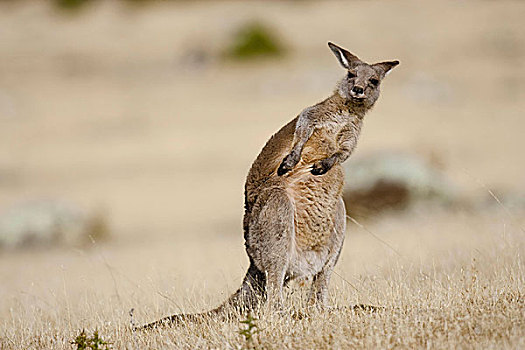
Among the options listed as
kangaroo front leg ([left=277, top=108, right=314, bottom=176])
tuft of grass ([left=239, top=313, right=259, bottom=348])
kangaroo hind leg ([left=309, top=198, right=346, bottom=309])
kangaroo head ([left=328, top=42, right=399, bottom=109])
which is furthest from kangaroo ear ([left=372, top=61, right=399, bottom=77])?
tuft of grass ([left=239, top=313, right=259, bottom=348])

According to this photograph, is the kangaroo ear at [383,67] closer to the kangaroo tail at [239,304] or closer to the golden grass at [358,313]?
the golden grass at [358,313]

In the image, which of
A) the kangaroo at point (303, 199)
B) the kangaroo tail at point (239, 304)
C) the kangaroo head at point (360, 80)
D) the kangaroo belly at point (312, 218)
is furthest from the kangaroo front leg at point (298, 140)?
the kangaroo tail at point (239, 304)

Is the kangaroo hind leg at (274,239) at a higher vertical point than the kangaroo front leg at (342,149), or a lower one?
lower

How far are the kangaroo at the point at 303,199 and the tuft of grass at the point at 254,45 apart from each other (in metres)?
35.8

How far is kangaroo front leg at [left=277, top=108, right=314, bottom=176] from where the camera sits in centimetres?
617

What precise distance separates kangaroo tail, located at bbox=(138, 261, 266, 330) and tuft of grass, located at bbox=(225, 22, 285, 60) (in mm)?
36262

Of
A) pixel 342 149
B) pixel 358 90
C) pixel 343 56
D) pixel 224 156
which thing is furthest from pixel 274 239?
pixel 224 156

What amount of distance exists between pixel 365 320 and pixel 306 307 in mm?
831

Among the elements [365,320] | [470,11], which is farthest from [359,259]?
[470,11]

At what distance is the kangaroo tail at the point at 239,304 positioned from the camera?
5.86 m

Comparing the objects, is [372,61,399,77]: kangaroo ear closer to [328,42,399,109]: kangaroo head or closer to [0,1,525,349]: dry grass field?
[328,42,399,109]: kangaroo head

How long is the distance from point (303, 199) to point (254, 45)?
38.1 m

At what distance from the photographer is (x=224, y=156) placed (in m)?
25.0

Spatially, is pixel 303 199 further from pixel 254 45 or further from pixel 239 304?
pixel 254 45
